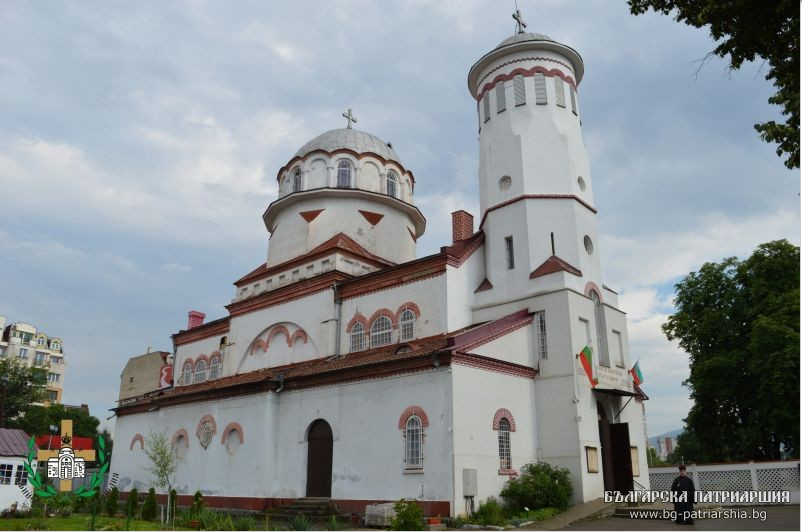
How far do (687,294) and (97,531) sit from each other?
28.2 meters

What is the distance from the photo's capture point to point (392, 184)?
3089 centimetres

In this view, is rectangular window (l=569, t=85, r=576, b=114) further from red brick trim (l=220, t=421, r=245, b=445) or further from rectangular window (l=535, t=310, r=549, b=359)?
red brick trim (l=220, t=421, r=245, b=445)

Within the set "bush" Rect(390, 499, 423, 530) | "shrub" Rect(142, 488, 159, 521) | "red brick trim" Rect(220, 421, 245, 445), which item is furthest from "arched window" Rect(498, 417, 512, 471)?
"shrub" Rect(142, 488, 159, 521)

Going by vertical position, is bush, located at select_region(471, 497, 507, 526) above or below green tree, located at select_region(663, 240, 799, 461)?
below

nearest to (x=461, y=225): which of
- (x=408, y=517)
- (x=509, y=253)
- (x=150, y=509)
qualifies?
(x=509, y=253)

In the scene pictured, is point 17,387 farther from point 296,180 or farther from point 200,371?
point 296,180

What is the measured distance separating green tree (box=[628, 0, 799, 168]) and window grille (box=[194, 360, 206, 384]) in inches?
1052

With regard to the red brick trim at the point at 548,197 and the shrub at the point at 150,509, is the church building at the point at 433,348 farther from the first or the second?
the shrub at the point at 150,509

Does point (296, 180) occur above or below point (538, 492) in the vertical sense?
above

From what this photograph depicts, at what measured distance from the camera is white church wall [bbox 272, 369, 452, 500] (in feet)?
57.8

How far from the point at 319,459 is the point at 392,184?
14.6m

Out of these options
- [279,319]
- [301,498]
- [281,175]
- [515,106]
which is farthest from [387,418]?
[281,175]

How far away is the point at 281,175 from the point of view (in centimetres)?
3181

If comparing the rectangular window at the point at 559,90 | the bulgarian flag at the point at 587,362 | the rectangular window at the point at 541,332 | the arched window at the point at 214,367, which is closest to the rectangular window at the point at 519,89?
the rectangular window at the point at 559,90
